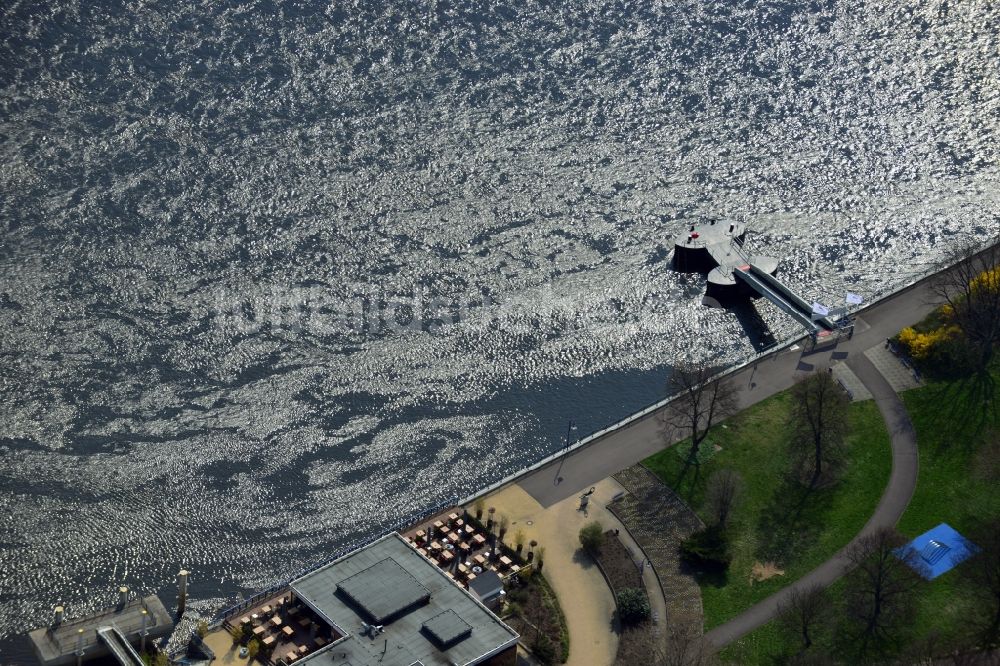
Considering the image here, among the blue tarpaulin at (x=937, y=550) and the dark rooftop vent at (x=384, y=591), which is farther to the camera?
the blue tarpaulin at (x=937, y=550)

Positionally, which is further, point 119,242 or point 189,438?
point 119,242

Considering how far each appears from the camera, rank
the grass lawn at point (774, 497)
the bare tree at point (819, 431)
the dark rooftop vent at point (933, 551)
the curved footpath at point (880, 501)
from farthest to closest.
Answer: the bare tree at point (819, 431) < the dark rooftop vent at point (933, 551) < the grass lawn at point (774, 497) < the curved footpath at point (880, 501)

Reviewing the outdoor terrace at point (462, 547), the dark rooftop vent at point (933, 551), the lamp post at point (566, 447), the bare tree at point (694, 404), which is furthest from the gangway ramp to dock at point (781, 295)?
the outdoor terrace at point (462, 547)

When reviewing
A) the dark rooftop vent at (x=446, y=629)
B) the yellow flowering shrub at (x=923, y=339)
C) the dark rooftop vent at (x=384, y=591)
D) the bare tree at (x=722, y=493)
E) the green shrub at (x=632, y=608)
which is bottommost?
the green shrub at (x=632, y=608)

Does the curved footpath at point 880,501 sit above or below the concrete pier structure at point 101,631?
below

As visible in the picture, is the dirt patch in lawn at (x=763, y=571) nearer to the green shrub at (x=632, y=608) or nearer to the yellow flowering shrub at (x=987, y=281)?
the green shrub at (x=632, y=608)

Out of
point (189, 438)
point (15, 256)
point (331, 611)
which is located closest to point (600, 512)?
point (331, 611)

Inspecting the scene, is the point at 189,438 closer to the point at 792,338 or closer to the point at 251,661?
the point at 251,661
